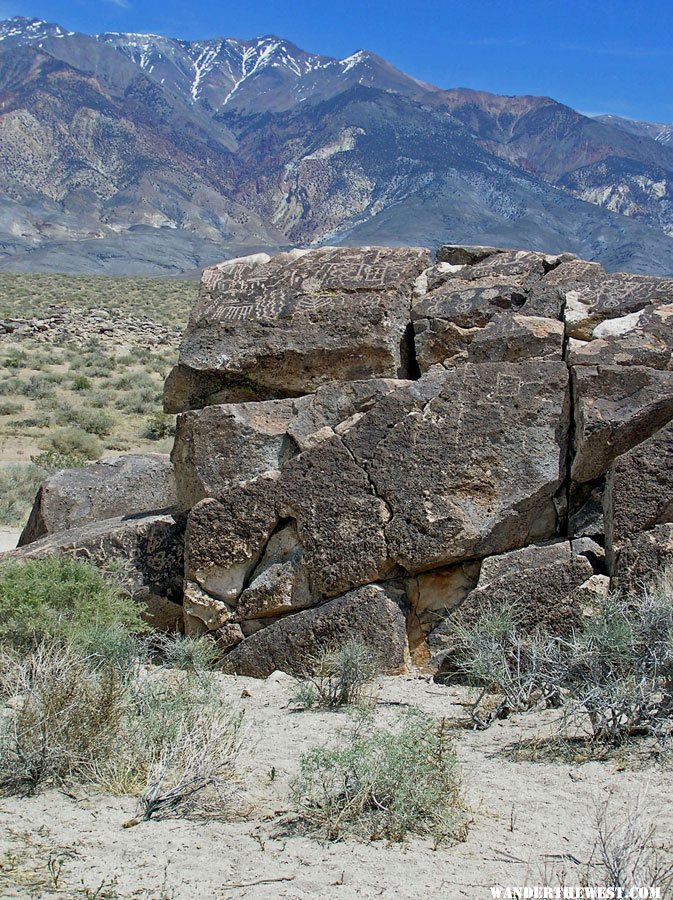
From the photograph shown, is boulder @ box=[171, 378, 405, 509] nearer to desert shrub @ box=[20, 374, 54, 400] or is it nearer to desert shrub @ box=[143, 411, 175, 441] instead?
desert shrub @ box=[143, 411, 175, 441]

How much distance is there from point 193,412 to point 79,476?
8.44ft

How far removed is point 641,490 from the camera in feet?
18.3

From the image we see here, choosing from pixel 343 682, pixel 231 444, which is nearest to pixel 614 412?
pixel 343 682

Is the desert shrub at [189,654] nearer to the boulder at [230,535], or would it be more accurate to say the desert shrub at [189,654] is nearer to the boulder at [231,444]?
the boulder at [230,535]

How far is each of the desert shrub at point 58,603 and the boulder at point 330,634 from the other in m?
0.78

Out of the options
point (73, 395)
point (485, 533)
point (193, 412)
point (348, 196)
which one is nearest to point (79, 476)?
point (193, 412)

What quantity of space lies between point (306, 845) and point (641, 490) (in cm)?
315

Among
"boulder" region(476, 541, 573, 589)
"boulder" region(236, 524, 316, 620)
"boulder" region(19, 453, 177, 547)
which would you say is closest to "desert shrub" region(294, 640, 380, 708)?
"boulder" region(236, 524, 316, 620)

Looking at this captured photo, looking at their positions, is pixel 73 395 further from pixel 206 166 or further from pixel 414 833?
pixel 206 166

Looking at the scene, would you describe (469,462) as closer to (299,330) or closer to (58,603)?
(299,330)

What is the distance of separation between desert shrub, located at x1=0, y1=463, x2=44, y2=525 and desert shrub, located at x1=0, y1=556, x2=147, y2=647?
20.3 ft

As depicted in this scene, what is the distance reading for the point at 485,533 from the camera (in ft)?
19.7

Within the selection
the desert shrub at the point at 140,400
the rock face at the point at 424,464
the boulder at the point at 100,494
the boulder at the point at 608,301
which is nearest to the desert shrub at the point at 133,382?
the desert shrub at the point at 140,400

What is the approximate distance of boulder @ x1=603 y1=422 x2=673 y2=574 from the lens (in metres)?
5.54
